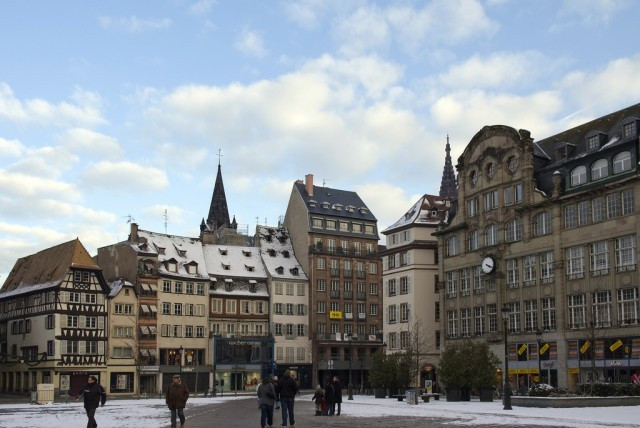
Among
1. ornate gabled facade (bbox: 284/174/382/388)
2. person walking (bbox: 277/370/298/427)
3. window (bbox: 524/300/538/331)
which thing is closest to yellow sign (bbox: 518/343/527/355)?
window (bbox: 524/300/538/331)

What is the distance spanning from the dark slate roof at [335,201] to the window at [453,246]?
104 ft

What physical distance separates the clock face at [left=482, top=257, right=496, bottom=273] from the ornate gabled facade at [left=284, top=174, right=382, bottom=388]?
114ft

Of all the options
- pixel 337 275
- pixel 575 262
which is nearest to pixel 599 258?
pixel 575 262

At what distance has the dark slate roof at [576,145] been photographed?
65188 mm

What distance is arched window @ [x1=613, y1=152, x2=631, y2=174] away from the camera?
6256 cm

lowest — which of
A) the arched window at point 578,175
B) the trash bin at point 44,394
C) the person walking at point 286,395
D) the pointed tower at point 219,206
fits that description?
the trash bin at point 44,394

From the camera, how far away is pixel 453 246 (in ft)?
270

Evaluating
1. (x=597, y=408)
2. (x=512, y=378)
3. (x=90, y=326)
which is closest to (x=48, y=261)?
(x=90, y=326)

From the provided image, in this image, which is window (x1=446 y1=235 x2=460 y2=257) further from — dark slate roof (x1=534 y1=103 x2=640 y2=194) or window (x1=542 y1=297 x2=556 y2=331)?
window (x1=542 y1=297 x2=556 y2=331)

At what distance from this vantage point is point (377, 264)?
379 ft

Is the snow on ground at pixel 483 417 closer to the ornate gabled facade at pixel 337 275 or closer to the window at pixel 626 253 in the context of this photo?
the window at pixel 626 253

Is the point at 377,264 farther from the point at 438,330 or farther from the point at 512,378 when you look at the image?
the point at 512,378

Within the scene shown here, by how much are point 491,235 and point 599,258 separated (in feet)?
43.6

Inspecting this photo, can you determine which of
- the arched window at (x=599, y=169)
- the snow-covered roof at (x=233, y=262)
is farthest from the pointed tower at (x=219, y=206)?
the arched window at (x=599, y=169)
